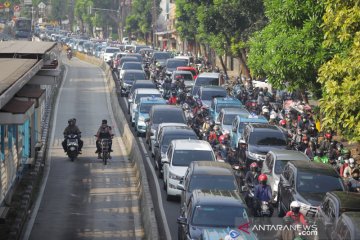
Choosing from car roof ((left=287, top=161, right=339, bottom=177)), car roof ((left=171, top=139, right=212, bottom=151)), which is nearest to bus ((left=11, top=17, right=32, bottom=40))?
car roof ((left=171, top=139, right=212, bottom=151))

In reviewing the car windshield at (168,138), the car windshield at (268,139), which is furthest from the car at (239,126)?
the car windshield at (168,138)

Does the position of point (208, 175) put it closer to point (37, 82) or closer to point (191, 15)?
point (37, 82)

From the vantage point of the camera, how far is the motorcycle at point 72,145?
34031 mm

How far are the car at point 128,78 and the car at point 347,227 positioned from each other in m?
37.7

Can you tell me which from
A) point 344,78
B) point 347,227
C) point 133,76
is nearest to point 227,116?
point 133,76

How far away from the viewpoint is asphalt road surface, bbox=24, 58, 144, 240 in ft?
76.4

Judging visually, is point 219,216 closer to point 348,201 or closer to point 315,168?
point 348,201

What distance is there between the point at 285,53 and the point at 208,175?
539 cm

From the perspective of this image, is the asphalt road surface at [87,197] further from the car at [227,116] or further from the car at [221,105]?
the car at [221,105]

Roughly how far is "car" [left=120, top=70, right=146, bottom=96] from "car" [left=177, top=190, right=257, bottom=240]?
3522 centimetres

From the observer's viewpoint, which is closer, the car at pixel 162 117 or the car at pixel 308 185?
the car at pixel 308 185

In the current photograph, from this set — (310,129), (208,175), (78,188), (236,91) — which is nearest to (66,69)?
(236,91)

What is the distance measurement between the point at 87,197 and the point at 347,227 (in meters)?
11.9

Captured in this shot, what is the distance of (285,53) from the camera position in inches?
1080
